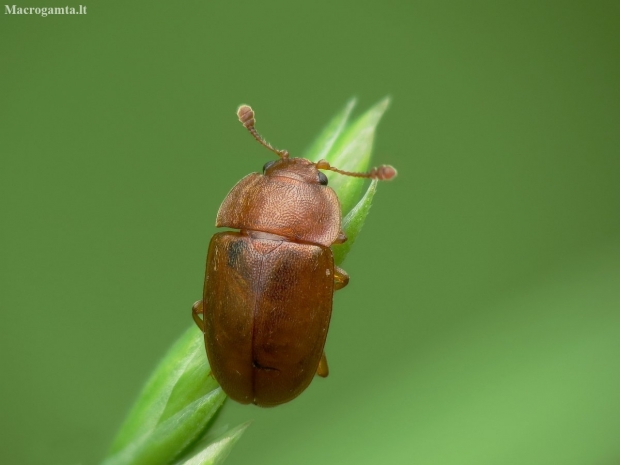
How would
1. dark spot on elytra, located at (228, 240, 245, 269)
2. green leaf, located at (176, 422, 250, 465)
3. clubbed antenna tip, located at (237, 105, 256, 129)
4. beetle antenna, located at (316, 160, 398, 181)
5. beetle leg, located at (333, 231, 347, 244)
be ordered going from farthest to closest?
1. clubbed antenna tip, located at (237, 105, 256, 129)
2. dark spot on elytra, located at (228, 240, 245, 269)
3. beetle antenna, located at (316, 160, 398, 181)
4. beetle leg, located at (333, 231, 347, 244)
5. green leaf, located at (176, 422, 250, 465)

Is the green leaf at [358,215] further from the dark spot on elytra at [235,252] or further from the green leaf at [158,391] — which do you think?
the green leaf at [158,391]

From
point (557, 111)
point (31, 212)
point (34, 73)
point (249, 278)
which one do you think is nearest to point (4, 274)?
point (31, 212)

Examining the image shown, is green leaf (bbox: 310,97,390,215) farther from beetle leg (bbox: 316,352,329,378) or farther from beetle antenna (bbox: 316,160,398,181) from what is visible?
beetle leg (bbox: 316,352,329,378)

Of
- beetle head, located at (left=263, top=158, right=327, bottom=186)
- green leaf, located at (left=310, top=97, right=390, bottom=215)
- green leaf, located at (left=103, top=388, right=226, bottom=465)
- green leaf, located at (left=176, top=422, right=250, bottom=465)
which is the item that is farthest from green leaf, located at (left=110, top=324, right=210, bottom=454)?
beetle head, located at (left=263, top=158, right=327, bottom=186)

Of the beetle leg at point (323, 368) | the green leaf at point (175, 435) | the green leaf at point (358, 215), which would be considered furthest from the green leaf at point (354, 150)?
the green leaf at point (175, 435)

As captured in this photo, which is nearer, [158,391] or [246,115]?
[158,391]

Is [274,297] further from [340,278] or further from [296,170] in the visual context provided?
[296,170]

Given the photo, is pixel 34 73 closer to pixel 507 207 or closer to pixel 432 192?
pixel 432 192

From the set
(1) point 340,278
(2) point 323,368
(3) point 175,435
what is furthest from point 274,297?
(3) point 175,435
